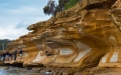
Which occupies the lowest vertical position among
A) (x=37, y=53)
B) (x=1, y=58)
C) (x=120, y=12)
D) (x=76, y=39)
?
(x=1, y=58)

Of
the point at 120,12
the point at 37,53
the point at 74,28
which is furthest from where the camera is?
the point at 37,53

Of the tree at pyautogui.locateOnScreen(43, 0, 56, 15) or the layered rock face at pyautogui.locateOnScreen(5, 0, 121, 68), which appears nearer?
the layered rock face at pyautogui.locateOnScreen(5, 0, 121, 68)

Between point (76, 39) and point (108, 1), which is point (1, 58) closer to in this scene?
point (76, 39)

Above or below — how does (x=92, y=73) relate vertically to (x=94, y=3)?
below

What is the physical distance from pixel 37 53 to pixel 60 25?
7132 mm

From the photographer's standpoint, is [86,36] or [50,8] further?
[50,8]

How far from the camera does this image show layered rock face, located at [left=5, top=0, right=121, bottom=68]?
1576 cm

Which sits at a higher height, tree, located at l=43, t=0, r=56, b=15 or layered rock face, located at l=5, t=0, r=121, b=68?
tree, located at l=43, t=0, r=56, b=15

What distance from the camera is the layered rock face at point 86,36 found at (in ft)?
51.7

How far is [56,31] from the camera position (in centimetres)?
2178

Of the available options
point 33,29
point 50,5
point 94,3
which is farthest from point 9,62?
point 94,3

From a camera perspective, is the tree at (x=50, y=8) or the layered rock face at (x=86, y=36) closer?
the layered rock face at (x=86, y=36)

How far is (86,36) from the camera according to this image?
17.8 m

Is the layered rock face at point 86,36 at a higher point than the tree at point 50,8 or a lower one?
lower
